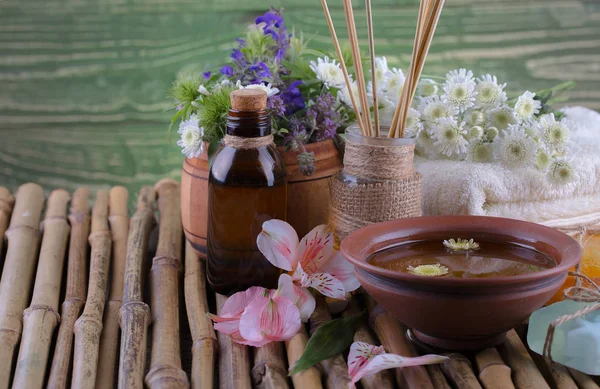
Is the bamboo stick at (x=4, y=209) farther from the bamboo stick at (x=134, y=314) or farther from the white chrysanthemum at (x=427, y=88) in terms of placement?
the white chrysanthemum at (x=427, y=88)

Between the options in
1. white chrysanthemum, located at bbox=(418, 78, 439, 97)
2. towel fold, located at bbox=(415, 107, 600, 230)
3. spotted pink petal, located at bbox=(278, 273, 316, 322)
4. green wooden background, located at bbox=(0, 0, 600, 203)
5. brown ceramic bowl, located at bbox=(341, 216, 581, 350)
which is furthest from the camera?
green wooden background, located at bbox=(0, 0, 600, 203)

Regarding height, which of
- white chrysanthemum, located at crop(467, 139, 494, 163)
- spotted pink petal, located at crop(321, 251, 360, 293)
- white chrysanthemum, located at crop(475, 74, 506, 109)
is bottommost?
spotted pink petal, located at crop(321, 251, 360, 293)

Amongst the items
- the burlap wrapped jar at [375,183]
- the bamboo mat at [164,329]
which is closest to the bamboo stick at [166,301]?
the bamboo mat at [164,329]

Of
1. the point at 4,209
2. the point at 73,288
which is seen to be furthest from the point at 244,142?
the point at 4,209

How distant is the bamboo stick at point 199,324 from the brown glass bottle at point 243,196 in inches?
1.3

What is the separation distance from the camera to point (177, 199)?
112 cm

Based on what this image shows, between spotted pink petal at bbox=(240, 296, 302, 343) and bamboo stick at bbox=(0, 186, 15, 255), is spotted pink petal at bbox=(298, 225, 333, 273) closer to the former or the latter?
spotted pink petal at bbox=(240, 296, 302, 343)

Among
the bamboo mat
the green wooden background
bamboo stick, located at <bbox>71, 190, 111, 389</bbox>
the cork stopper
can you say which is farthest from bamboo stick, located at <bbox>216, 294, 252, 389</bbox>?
the green wooden background

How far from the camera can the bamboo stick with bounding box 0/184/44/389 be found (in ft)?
2.32

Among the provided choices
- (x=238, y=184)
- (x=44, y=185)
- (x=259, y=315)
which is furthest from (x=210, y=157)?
(x=44, y=185)

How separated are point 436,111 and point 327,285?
0.28 meters

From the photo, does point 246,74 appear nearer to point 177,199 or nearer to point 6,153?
point 177,199

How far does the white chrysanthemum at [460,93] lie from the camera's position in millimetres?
857

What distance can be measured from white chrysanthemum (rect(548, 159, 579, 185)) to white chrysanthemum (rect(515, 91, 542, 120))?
0.07 m
